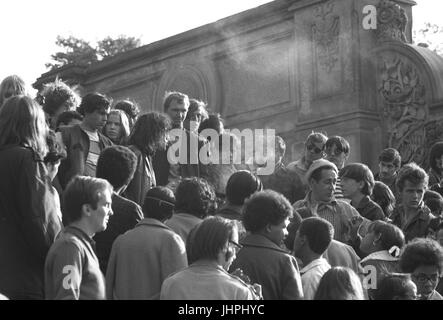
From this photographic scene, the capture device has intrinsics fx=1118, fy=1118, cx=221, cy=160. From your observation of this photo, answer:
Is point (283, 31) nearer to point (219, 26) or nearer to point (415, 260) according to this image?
point (219, 26)

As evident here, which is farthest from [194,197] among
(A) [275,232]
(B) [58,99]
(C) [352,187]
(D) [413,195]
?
(D) [413,195]

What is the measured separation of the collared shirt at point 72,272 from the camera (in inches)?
237

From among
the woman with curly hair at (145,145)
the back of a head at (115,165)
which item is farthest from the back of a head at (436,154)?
the back of a head at (115,165)

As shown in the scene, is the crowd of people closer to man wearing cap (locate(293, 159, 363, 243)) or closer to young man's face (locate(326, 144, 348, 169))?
man wearing cap (locate(293, 159, 363, 243))

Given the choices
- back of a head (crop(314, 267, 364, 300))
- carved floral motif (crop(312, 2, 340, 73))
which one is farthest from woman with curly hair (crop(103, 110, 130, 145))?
carved floral motif (crop(312, 2, 340, 73))

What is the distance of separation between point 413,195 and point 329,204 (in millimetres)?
984

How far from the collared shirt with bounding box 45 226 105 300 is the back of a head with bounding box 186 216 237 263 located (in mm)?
565

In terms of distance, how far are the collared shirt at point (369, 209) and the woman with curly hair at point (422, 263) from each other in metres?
1.80

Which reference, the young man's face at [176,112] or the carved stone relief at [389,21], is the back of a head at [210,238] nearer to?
the young man's face at [176,112]

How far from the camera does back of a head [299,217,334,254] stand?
731cm

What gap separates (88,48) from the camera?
44.7m

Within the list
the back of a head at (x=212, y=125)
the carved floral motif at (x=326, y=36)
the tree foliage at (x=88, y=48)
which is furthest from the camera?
the tree foliage at (x=88, y=48)

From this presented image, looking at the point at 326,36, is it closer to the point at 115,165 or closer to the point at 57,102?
the point at 57,102

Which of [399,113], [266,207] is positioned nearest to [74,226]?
[266,207]
